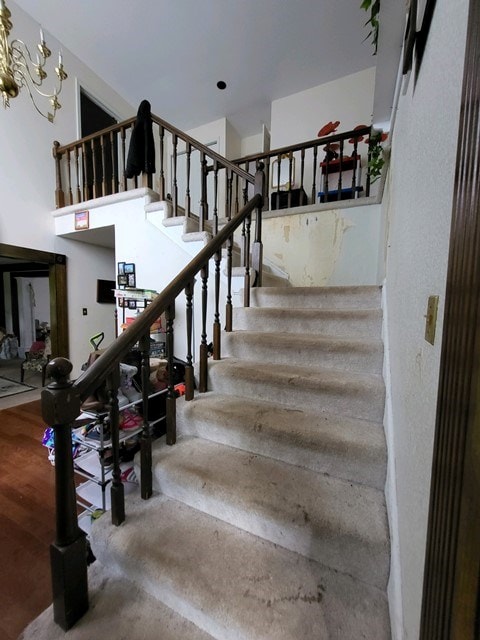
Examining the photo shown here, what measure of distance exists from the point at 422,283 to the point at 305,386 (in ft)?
2.85

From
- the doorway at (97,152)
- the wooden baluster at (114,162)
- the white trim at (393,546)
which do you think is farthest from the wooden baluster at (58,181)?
the white trim at (393,546)

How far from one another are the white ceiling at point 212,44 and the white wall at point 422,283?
3666 millimetres

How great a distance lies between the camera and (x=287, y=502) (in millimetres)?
1030

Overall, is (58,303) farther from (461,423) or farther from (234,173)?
(461,423)

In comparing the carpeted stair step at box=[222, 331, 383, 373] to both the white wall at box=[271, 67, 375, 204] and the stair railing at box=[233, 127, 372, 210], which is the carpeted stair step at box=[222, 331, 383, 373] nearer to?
the stair railing at box=[233, 127, 372, 210]

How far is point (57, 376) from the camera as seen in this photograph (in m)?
0.88

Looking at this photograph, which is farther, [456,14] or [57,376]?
[57,376]

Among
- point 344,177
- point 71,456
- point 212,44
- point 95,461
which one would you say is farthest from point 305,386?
point 212,44

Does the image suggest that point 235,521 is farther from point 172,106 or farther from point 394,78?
point 172,106

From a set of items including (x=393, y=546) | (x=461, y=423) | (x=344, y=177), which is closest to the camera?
(x=461, y=423)

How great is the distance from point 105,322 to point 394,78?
444 centimetres

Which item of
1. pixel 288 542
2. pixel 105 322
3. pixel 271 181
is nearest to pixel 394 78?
pixel 288 542

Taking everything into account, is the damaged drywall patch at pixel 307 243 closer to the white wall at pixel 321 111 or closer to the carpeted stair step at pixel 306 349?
the carpeted stair step at pixel 306 349

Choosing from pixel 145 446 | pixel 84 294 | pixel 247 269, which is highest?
pixel 247 269
